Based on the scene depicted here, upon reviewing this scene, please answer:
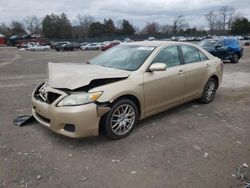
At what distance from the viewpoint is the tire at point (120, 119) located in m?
4.11

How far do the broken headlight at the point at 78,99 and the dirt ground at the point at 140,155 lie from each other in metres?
0.71

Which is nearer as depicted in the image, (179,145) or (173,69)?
(179,145)

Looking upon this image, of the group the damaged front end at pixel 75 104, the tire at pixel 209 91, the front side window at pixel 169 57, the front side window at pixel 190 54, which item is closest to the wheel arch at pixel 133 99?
the damaged front end at pixel 75 104

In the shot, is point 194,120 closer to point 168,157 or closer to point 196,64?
point 196,64

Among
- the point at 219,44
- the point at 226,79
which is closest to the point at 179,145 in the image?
the point at 226,79

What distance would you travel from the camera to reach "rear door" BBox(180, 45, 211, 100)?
551 centimetres

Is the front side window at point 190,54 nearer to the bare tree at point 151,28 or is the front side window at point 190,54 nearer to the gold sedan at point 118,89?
the gold sedan at point 118,89

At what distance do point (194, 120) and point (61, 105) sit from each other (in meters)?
2.74

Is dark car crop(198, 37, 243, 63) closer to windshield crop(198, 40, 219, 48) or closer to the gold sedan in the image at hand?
windshield crop(198, 40, 219, 48)

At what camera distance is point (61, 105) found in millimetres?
3873

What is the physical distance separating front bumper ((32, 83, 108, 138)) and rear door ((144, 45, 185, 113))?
1031 mm

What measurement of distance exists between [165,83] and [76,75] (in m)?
1.68

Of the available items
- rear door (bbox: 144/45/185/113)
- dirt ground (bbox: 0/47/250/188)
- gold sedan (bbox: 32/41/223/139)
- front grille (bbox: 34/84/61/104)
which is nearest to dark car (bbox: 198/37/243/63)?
gold sedan (bbox: 32/41/223/139)

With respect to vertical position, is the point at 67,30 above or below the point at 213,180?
above
